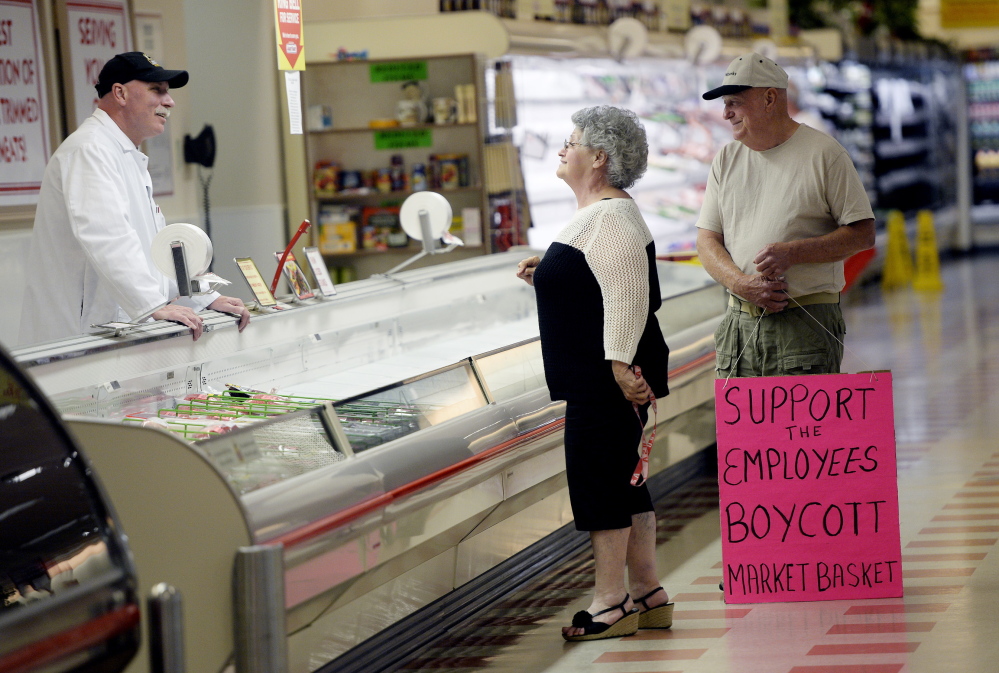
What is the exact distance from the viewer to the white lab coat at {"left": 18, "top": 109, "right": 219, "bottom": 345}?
3.61 m

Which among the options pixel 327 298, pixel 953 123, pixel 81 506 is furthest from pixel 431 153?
pixel 953 123

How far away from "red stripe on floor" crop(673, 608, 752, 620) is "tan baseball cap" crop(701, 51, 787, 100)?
161 cm

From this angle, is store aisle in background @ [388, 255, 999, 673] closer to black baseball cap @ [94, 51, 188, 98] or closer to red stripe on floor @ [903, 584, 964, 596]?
red stripe on floor @ [903, 584, 964, 596]

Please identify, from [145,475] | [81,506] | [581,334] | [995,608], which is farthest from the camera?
[995,608]

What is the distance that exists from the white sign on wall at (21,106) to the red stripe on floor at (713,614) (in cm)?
368

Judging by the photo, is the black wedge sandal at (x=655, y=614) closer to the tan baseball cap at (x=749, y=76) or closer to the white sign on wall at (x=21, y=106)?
the tan baseball cap at (x=749, y=76)

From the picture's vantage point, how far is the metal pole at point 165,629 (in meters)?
2.06

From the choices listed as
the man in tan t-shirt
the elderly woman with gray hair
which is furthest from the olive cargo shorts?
the elderly woman with gray hair

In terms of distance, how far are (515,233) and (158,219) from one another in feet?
14.2

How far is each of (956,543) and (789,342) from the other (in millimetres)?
1195

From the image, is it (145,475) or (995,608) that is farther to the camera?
(995,608)

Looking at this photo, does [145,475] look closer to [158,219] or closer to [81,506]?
[81,506]

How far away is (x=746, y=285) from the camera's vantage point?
4.02 meters

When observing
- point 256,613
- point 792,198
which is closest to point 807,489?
point 792,198
